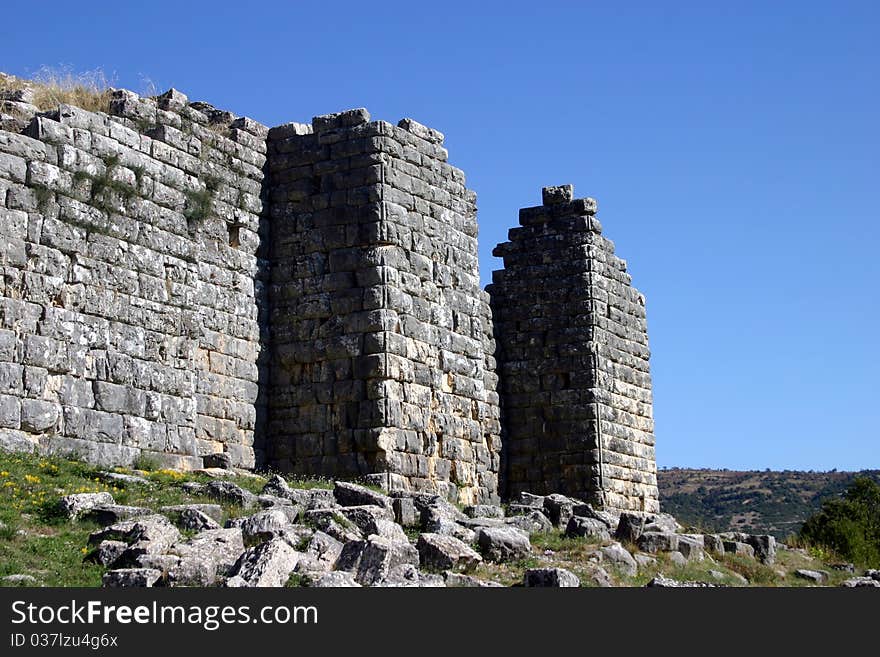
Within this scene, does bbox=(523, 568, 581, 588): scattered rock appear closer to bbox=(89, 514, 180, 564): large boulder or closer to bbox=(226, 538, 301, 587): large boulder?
bbox=(226, 538, 301, 587): large boulder

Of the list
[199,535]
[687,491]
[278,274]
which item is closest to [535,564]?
[199,535]

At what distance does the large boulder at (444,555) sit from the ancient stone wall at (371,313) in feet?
14.3

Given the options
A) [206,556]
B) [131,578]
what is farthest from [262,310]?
[131,578]

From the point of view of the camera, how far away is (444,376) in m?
15.9

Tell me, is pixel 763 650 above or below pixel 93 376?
below

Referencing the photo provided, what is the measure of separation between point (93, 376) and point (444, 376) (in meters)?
4.67

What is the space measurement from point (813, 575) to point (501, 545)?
14.5ft

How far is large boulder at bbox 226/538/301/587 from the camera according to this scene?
27.5ft

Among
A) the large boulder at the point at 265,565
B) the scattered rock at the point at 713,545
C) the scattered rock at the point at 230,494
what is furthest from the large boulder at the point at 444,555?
the scattered rock at the point at 713,545

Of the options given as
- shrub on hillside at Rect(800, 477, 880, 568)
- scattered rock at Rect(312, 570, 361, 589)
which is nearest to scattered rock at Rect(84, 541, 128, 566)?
scattered rock at Rect(312, 570, 361, 589)

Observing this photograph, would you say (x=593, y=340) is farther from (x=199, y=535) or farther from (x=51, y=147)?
(x=199, y=535)

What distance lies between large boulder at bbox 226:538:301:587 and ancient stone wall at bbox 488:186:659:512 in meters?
9.60

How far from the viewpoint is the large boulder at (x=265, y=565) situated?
838 centimetres

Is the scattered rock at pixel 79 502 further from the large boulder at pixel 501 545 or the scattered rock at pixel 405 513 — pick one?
the large boulder at pixel 501 545
